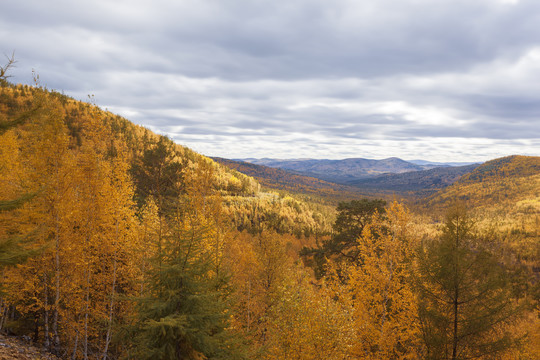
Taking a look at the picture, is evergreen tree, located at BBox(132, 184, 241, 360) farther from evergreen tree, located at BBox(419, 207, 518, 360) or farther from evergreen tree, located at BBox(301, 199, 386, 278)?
evergreen tree, located at BBox(301, 199, 386, 278)

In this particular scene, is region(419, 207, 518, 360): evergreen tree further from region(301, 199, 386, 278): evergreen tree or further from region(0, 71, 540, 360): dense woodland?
region(301, 199, 386, 278): evergreen tree

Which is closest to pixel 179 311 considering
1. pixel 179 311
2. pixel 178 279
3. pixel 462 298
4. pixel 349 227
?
pixel 179 311

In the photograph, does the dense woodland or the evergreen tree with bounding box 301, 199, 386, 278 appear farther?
the evergreen tree with bounding box 301, 199, 386, 278

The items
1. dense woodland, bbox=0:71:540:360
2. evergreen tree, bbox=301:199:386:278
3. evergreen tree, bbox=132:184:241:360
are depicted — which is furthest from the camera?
evergreen tree, bbox=301:199:386:278

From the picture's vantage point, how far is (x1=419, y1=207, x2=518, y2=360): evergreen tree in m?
13.1

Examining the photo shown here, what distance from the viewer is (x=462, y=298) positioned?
545 inches

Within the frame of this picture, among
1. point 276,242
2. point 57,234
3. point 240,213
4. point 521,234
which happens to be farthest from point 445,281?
point 521,234

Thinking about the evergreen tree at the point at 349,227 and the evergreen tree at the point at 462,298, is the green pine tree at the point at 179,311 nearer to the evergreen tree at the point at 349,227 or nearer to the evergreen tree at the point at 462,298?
the evergreen tree at the point at 462,298

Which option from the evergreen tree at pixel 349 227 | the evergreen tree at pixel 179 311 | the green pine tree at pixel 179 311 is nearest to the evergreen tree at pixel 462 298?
the evergreen tree at pixel 179 311

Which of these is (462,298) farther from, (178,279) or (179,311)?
(178,279)

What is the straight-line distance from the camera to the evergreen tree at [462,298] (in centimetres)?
1312

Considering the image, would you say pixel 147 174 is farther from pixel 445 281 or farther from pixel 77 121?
pixel 77 121

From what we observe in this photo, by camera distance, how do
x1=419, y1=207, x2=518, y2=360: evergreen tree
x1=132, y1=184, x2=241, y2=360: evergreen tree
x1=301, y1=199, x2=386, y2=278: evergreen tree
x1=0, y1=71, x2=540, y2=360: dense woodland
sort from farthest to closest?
x1=301, y1=199, x2=386, y2=278: evergreen tree
x1=419, y1=207, x2=518, y2=360: evergreen tree
x1=0, y1=71, x2=540, y2=360: dense woodland
x1=132, y1=184, x2=241, y2=360: evergreen tree

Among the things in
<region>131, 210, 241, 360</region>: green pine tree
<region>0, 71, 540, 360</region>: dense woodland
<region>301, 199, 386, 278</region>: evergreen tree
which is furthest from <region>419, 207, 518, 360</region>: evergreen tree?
<region>301, 199, 386, 278</region>: evergreen tree
